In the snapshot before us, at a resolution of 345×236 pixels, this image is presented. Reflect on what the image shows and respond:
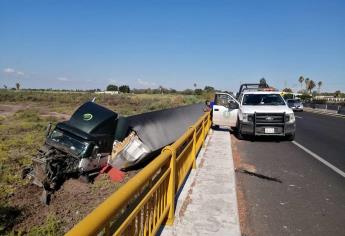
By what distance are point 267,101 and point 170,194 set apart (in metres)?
11.7

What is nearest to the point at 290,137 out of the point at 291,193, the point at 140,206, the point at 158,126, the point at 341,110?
the point at 158,126

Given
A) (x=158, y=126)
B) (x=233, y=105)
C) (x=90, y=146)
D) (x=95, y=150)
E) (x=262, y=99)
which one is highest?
(x=262, y=99)

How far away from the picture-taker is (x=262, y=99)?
16.0 metres

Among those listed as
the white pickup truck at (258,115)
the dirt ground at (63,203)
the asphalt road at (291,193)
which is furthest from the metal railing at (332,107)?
the dirt ground at (63,203)

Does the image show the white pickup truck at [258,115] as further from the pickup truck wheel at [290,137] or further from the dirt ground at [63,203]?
the dirt ground at [63,203]

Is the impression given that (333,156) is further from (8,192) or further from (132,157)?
(8,192)

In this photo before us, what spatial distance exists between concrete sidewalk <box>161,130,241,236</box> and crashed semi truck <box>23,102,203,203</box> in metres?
1.75

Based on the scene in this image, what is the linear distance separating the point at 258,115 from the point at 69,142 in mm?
8159

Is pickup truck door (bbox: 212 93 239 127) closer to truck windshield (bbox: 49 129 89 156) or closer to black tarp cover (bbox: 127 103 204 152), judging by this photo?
black tarp cover (bbox: 127 103 204 152)

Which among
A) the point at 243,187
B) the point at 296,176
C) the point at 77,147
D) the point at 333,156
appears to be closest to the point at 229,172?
the point at 243,187

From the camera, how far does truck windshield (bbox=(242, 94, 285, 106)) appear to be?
51.7ft

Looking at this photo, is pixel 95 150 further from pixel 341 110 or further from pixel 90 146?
pixel 341 110

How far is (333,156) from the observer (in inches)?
431

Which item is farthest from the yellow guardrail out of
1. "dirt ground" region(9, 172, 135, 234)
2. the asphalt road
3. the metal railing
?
the metal railing
